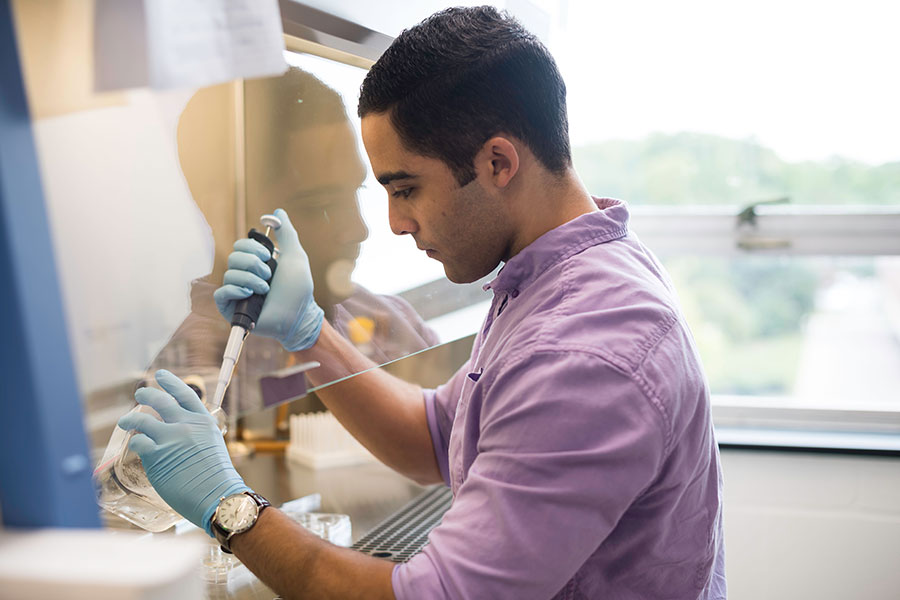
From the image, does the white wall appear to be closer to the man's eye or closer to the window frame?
the window frame

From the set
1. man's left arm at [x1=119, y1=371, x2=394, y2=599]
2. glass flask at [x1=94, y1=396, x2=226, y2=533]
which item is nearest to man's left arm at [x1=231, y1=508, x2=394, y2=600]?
man's left arm at [x1=119, y1=371, x2=394, y2=599]

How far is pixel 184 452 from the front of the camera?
92 centimetres

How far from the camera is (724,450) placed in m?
2.01

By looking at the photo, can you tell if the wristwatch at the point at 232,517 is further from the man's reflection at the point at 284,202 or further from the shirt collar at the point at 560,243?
the shirt collar at the point at 560,243

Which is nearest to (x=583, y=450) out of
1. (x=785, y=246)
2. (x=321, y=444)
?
(x=321, y=444)

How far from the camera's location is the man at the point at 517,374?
0.83 metres

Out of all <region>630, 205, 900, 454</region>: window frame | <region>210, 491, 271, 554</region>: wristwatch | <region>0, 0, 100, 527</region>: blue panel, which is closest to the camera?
<region>0, 0, 100, 527</region>: blue panel

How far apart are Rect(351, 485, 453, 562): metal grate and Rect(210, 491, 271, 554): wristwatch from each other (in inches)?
12.9

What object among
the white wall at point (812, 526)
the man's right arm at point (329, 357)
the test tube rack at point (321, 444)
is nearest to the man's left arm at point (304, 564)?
the man's right arm at point (329, 357)

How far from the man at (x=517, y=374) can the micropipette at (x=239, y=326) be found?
24 mm

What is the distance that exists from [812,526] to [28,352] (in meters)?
1.86

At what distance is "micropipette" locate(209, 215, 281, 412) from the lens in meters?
Answer: 0.97

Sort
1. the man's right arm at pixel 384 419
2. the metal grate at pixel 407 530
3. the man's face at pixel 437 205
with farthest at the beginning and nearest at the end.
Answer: the man's right arm at pixel 384 419 → the metal grate at pixel 407 530 → the man's face at pixel 437 205

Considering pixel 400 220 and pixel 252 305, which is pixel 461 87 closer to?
pixel 400 220
